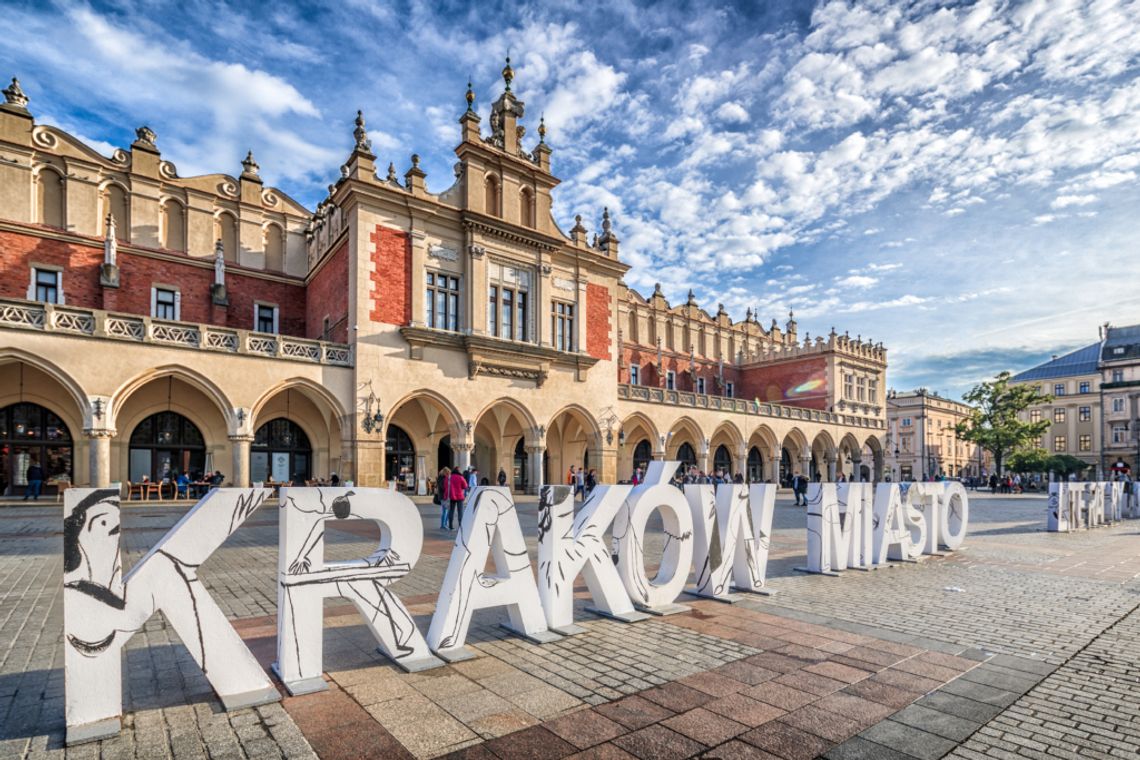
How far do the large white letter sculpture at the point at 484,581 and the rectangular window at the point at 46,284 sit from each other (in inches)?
904

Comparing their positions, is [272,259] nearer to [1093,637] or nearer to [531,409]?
[531,409]

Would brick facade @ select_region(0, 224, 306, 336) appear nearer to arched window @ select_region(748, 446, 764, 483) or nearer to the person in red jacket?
the person in red jacket

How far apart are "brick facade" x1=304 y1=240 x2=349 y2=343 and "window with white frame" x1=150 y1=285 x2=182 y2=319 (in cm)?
467

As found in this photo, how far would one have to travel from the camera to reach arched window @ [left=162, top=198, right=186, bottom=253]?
23609 mm

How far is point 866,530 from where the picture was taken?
9242 mm

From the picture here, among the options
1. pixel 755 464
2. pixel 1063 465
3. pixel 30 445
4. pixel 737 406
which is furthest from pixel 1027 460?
pixel 30 445

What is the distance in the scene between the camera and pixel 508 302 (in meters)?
25.5

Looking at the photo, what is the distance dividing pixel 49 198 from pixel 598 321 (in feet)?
68.2

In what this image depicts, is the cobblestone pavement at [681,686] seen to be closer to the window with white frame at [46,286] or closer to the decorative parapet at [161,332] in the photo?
the decorative parapet at [161,332]

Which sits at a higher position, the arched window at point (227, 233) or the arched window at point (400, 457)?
the arched window at point (227, 233)

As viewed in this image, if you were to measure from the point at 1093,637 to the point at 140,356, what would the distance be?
20865mm

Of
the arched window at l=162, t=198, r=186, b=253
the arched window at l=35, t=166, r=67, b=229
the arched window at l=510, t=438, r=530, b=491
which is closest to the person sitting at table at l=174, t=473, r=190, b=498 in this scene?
the arched window at l=162, t=198, r=186, b=253

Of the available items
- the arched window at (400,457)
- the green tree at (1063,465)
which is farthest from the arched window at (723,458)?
the green tree at (1063,465)

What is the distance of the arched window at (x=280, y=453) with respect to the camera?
75.5ft
